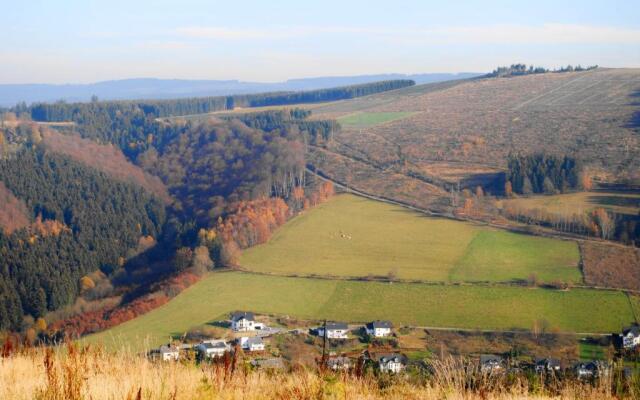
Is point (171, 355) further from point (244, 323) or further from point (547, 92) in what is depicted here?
point (547, 92)

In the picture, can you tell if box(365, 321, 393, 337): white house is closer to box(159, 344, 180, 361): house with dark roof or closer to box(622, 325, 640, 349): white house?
box(622, 325, 640, 349): white house

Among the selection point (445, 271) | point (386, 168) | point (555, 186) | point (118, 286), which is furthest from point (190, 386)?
point (386, 168)

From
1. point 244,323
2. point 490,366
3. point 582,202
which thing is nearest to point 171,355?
point 490,366

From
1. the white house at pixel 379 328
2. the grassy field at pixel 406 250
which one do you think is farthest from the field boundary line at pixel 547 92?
the white house at pixel 379 328

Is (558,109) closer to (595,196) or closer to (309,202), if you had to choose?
(595,196)

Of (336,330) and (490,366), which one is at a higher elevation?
(490,366)

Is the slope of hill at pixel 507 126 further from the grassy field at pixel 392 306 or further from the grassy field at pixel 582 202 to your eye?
the grassy field at pixel 392 306

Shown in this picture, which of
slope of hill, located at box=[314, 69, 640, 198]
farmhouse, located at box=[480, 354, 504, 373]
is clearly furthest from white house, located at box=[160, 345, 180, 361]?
slope of hill, located at box=[314, 69, 640, 198]
